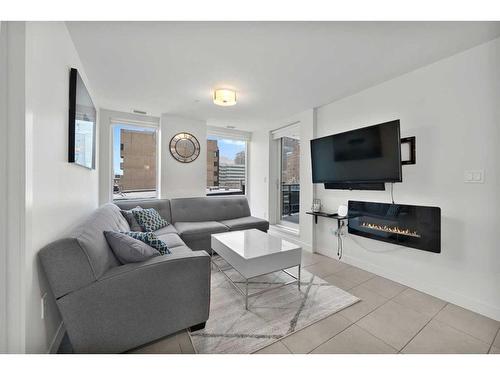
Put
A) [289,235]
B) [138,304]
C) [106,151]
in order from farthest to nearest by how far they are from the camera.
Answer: [289,235] < [106,151] < [138,304]

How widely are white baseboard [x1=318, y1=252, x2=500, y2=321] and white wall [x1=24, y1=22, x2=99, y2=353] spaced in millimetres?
3081

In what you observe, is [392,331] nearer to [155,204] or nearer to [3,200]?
[3,200]

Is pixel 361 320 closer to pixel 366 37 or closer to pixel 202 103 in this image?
pixel 366 37

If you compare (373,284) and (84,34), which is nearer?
(84,34)

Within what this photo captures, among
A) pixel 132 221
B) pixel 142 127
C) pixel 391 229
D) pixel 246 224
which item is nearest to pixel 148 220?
pixel 132 221

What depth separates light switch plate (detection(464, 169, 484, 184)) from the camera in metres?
1.81

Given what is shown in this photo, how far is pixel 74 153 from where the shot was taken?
1652 mm

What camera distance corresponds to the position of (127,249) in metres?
1.46

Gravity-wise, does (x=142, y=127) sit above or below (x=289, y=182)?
above

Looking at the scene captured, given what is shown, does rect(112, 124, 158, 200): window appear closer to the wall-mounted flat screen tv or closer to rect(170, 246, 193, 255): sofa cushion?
the wall-mounted flat screen tv

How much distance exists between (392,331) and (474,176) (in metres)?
1.51

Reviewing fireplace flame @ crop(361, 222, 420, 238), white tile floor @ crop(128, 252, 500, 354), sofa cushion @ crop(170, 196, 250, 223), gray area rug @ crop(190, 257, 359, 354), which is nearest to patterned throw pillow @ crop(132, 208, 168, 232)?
sofa cushion @ crop(170, 196, 250, 223)
